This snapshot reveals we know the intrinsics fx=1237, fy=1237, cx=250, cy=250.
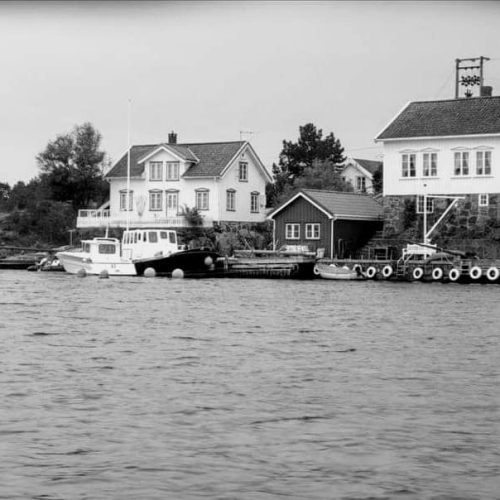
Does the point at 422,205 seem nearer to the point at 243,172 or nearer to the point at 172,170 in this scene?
the point at 243,172

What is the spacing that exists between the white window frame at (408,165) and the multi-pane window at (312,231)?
210 inches

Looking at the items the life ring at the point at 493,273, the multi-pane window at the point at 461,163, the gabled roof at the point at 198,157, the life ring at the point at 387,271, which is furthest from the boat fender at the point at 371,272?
the gabled roof at the point at 198,157

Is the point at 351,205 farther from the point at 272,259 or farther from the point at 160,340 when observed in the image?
the point at 160,340

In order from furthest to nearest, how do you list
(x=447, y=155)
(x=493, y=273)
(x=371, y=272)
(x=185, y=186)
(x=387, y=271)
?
(x=185, y=186) → (x=447, y=155) → (x=371, y=272) → (x=387, y=271) → (x=493, y=273)

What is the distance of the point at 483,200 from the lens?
202ft

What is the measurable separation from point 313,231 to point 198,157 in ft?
50.4

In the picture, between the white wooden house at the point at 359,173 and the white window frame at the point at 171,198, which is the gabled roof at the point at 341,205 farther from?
the white wooden house at the point at 359,173

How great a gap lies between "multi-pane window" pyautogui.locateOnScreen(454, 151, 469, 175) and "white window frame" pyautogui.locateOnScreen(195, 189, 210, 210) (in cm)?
1870

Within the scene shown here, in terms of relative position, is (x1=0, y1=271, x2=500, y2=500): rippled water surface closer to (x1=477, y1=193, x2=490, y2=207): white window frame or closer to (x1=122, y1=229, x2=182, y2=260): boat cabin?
(x1=477, y1=193, x2=490, y2=207): white window frame

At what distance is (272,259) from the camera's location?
6238 cm

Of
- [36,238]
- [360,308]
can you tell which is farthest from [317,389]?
[36,238]

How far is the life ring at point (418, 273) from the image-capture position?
186 ft

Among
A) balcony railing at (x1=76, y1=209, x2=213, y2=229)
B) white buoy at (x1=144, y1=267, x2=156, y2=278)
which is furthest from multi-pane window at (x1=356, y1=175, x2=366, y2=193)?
white buoy at (x1=144, y1=267, x2=156, y2=278)

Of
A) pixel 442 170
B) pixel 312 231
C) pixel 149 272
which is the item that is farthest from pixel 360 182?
pixel 149 272
